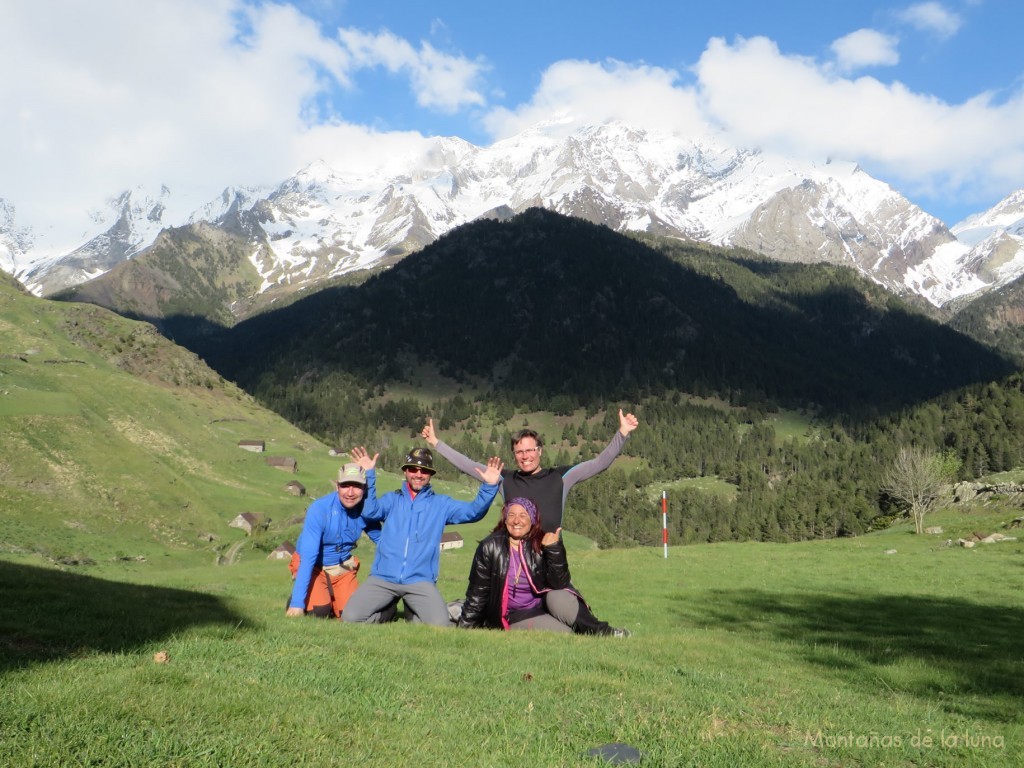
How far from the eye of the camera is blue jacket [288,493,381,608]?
13.8 m

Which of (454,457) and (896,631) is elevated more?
(454,457)

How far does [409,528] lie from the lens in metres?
14.0

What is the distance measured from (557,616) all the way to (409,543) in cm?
354

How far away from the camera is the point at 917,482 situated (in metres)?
70.0

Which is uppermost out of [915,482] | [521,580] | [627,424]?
[915,482]

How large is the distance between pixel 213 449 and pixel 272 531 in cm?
4508

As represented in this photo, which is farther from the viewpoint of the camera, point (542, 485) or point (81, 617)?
point (542, 485)

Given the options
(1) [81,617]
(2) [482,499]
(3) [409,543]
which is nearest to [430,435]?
(2) [482,499]

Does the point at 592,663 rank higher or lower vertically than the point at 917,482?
lower

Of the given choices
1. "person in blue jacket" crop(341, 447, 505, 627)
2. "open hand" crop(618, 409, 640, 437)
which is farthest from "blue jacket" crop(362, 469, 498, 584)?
"open hand" crop(618, 409, 640, 437)

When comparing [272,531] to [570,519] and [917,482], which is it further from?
[570,519]

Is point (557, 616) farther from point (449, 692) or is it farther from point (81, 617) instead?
point (81, 617)

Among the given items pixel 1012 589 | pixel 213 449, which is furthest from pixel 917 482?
pixel 213 449

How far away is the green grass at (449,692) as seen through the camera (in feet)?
18.6
